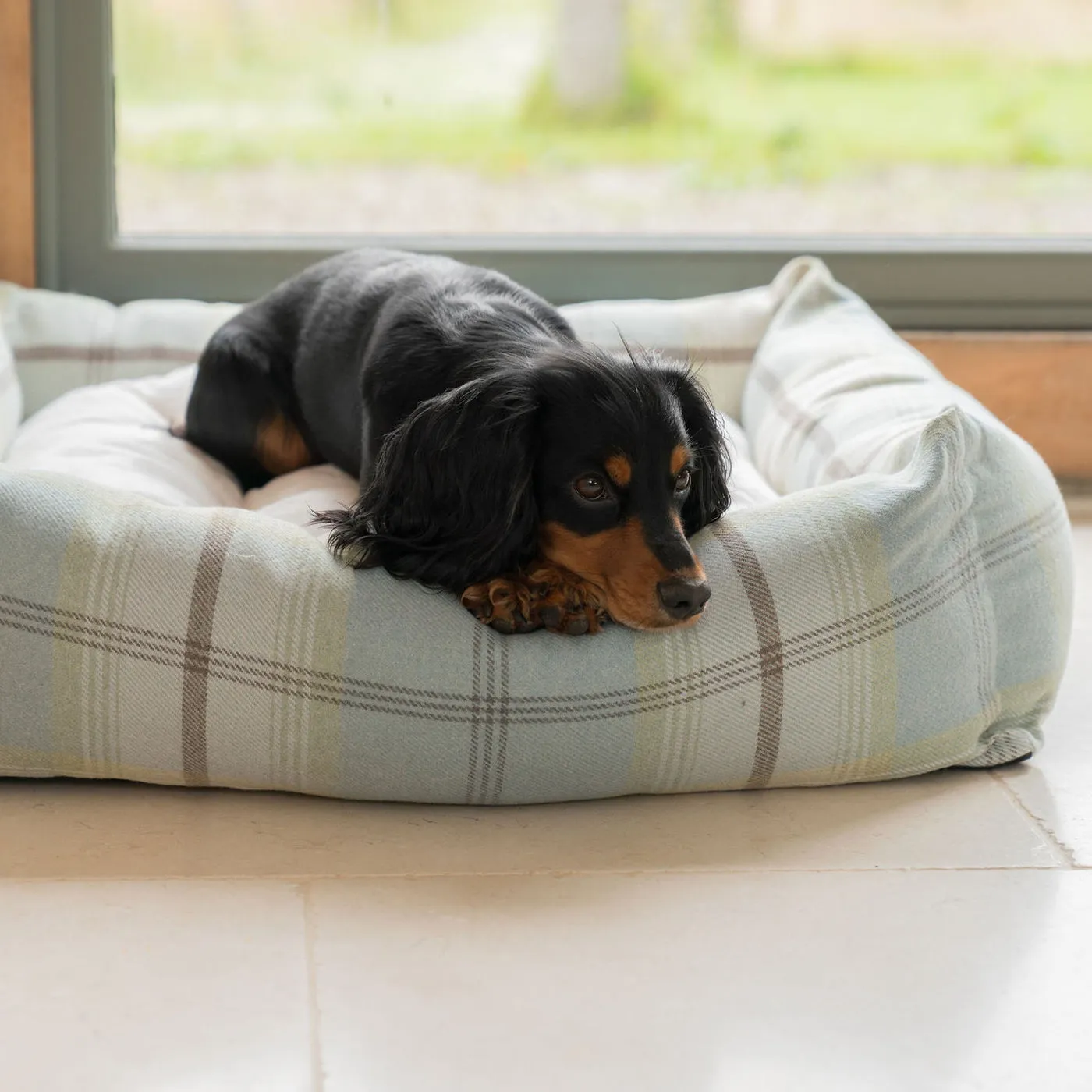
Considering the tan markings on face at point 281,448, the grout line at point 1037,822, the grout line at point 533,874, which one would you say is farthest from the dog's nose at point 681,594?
the tan markings on face at point 281,448

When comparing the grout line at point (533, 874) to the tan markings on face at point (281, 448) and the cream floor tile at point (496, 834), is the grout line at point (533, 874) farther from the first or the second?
the tan markings on face at point (281, 448)

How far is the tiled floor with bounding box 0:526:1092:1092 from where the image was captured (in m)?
1.45

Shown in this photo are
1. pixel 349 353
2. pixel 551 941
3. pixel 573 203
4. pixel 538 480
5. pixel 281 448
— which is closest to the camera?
pixel 551 941

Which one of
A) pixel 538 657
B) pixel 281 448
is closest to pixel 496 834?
pixel 538 657

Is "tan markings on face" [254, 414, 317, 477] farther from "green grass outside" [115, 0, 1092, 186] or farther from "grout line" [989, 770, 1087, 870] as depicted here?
"grout line" [989, 770, 1087, 870]

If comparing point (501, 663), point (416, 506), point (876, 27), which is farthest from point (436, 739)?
point (876, 27)

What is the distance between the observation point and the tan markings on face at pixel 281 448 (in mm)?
2930

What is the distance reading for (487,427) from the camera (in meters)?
2.01

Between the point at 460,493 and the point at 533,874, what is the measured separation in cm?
54

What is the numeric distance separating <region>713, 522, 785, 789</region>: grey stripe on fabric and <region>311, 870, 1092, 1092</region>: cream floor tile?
0.23 m

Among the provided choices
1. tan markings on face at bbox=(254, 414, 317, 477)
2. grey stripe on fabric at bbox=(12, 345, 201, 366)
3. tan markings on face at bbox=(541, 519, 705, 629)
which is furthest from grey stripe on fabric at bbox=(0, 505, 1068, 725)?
grey stripe on fabric at bbox=(12, 345, 201, 366)

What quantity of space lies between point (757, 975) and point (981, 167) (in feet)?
9.77

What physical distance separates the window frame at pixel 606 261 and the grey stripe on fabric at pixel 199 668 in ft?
6.37

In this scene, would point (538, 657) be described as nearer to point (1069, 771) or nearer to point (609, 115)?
point (1069, 771)
